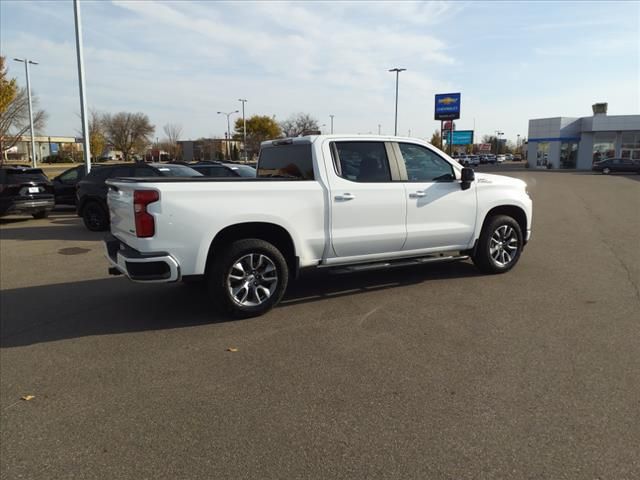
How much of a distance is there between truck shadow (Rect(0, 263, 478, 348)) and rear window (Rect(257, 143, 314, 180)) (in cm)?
152

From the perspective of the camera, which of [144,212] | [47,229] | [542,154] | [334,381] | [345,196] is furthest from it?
[542,154]

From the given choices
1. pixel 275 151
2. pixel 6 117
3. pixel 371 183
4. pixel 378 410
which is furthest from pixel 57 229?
pixel 6 117

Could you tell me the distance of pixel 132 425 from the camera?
3.24m

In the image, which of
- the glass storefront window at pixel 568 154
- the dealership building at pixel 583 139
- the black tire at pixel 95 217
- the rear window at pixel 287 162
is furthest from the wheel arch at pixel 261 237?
the glass storefront window at pixel 568 154

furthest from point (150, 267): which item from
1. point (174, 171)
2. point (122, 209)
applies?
point (174, 171)

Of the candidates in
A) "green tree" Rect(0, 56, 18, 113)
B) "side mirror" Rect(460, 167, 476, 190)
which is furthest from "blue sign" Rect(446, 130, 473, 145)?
"side mirror" Rect(460, 167, 476, 190)

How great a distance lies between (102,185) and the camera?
11.8 m

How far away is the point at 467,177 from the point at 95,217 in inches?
371

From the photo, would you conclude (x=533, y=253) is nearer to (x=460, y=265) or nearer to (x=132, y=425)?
(x=460, y=265)

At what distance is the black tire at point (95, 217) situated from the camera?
12.0 meters

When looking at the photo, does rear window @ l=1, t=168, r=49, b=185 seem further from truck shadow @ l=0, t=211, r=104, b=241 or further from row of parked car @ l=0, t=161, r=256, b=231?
truck shadow @ l=0, t=211, r=104, b=241

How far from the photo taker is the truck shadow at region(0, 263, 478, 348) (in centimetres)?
513

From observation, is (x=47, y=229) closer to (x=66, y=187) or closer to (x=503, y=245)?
(x=66, y=187)

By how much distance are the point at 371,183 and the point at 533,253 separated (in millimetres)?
4262
